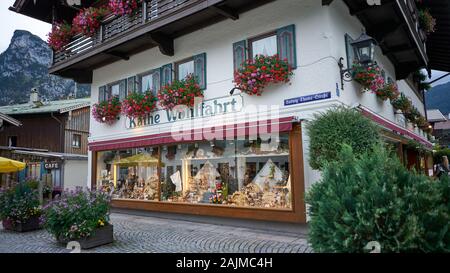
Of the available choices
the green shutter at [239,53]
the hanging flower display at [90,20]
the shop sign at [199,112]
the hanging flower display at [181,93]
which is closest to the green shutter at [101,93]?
the hanging flower display at [90,20]

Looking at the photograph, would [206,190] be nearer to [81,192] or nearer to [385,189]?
[81,192]

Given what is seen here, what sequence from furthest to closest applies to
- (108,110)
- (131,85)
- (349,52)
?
(108,110) < (131,85) < (349,52)

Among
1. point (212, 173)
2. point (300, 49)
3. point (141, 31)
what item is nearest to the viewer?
point (300, 49)

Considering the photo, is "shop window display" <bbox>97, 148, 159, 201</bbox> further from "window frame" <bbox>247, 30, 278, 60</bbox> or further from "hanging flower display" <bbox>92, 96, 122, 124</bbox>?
"window frame" <bbox>247, 30, 278, 60</bbox>

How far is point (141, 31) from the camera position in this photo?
10.4 meters

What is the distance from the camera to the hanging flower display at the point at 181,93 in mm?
10023

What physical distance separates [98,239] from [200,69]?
18.9ft

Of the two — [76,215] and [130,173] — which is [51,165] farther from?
[76,215]

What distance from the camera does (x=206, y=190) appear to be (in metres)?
10.1

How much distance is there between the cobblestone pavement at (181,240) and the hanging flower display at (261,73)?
3.68 m

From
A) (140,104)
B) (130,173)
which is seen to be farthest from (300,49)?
(130,173)

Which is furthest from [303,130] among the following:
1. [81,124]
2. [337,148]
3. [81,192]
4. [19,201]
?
[81,124]

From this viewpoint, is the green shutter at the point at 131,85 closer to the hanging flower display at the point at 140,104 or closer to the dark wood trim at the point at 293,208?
the hanging flower display at the point at 140,104

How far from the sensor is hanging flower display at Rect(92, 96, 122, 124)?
12.7 metres
